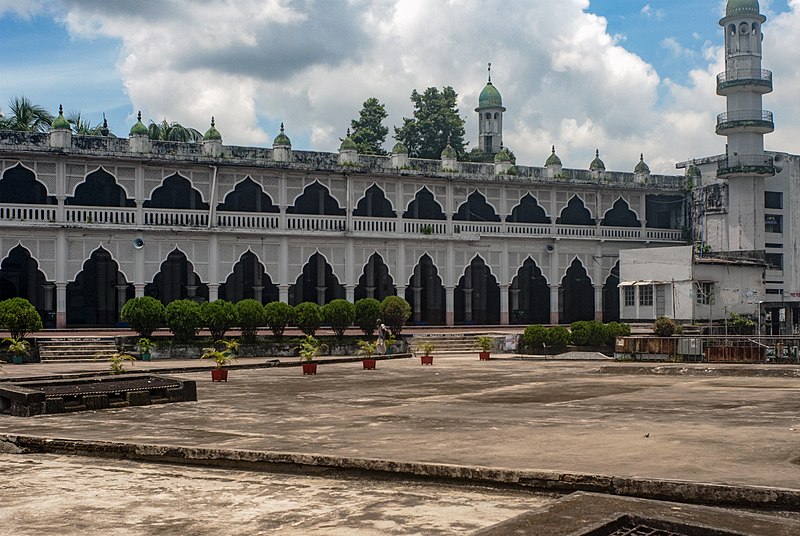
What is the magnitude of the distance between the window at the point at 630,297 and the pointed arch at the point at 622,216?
4.85 meters

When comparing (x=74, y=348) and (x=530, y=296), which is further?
(x=530, y=296)

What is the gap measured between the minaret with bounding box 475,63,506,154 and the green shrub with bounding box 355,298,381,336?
25691 mm

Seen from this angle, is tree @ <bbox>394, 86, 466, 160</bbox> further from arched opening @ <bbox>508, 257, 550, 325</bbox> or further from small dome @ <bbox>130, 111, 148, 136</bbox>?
small dome @ <bbox>130, 111, 148, 136</bbox>

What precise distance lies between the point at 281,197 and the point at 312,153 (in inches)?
89.0

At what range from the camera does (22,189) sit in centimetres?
3428

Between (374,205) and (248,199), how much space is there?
571cm

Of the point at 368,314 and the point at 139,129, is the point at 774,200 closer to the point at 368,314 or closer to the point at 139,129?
the point at 368,314

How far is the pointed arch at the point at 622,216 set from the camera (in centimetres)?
4347

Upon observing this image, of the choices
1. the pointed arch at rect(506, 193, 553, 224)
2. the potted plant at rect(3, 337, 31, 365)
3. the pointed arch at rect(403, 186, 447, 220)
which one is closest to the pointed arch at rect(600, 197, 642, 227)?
the pointed arch at rect(506, 193, 553, 224)

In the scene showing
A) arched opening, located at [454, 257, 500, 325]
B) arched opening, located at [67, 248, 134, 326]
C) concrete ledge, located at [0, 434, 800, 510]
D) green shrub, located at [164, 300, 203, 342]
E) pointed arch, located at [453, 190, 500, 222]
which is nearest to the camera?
concrete ledge, located at [0, 434, 800, 510]

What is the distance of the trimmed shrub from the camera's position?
102ft

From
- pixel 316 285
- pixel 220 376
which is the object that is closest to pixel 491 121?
pixel 316 285

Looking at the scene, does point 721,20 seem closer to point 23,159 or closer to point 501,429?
point 23,159

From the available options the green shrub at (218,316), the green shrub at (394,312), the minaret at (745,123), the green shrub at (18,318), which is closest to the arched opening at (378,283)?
the green shrub at (394,312)
